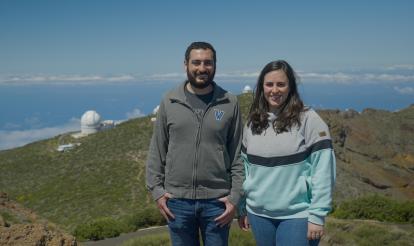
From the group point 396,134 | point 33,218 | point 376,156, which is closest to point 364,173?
point 376,156

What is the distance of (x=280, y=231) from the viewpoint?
3506mm

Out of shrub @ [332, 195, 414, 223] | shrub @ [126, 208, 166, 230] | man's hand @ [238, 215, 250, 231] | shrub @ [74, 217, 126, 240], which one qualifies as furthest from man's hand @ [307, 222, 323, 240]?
shrub @ [332, 195, 414, 223]

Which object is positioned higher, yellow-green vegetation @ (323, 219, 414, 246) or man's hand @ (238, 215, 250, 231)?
man's hand @ (238, 215, 250, 231)

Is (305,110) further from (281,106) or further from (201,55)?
(201,55)

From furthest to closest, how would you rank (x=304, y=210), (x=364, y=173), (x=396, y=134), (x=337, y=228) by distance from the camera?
(x=396, y=134) → (x=364, y=173) → (x=337, y=228) → (x=304, y=210)

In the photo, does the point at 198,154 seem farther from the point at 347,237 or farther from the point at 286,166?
the point at 347,237

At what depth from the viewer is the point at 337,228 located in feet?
26.5

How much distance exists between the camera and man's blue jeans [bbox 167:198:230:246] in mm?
3811

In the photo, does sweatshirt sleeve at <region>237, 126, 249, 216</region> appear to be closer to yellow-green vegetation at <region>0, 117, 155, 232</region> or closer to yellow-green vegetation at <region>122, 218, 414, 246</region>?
yellow-green vegetation at <region>122, 218, 414, 246</region>

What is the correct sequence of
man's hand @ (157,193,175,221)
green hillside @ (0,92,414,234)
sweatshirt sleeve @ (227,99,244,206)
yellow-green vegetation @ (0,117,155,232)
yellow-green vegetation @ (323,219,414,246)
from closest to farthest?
sweatshirt sleeve @ (227,99,244,206) < man's hand @ (157,193,175,221) < yellow-green vegetation @ (323,219,414,246) < yellow-green vegetation @ (0,117,155,232) < green hillside @ (0,92,414,234)

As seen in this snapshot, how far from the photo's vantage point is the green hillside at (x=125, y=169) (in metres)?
18.5

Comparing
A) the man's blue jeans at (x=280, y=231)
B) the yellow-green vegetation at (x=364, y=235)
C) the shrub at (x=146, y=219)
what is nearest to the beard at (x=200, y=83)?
the man's blue jeans at (x=280, y=231)

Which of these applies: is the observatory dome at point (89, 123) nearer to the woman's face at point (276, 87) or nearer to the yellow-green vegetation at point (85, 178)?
the yellow-green vegetation at point (85, 178)

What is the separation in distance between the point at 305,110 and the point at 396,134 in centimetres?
2607
